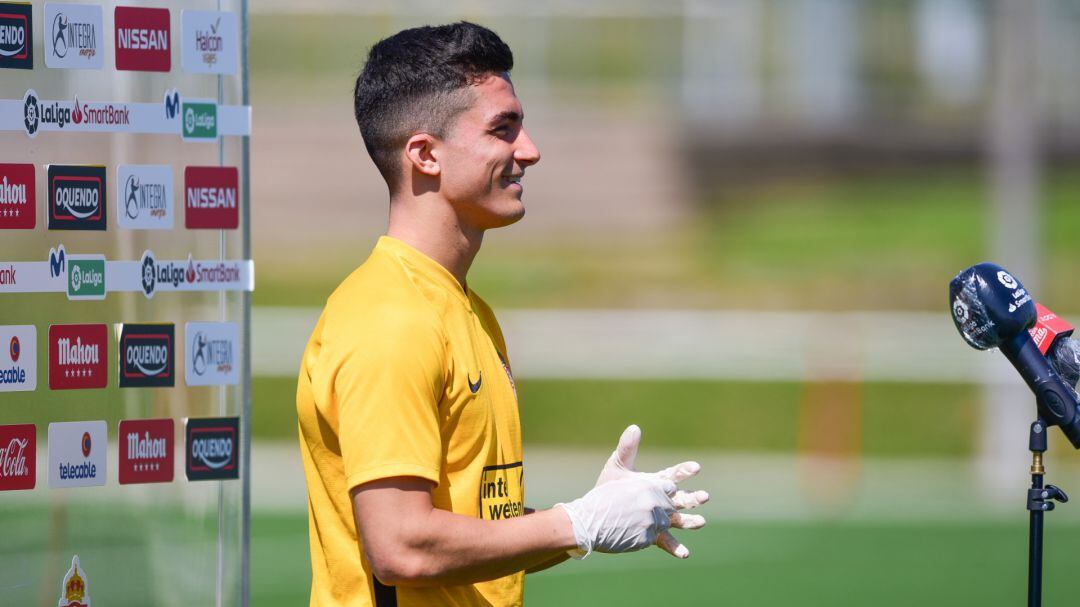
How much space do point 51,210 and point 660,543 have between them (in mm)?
1668

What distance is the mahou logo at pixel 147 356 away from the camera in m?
3.64

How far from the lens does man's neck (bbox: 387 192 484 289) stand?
120 inches

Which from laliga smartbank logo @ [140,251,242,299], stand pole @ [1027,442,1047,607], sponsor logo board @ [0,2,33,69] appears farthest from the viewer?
laliga smartbank logo @ [140,251,242,299]

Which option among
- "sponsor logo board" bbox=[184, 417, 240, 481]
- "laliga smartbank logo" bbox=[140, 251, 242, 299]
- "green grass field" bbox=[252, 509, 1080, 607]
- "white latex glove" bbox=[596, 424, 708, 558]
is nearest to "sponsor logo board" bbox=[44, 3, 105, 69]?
"laliga smartbank logo" bbox=[140, 251, 242, 299]

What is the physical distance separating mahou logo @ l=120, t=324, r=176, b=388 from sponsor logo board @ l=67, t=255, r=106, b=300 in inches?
4.7

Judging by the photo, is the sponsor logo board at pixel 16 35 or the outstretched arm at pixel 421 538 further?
the sponsor logo board at pixel 16 35

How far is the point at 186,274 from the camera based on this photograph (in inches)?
147

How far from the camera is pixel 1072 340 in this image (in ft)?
9.97

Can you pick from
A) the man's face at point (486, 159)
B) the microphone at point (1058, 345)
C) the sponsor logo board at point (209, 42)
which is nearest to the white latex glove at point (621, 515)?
the man's face at point (486, 159)

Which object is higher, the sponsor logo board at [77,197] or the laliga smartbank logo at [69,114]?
the laliga smartbank logo at [69,114]

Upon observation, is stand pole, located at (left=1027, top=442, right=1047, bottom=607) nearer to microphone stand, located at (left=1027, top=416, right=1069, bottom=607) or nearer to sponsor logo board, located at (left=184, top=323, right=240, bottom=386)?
microphone stand, located at (left=1027, top=416, right=1069, bottom=607)

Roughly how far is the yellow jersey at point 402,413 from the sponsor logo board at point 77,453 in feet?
2.81

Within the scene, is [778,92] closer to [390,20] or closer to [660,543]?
[390,20]

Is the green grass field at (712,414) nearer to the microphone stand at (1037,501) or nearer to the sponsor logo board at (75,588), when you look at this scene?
the sponsor logo board at (75,588)
